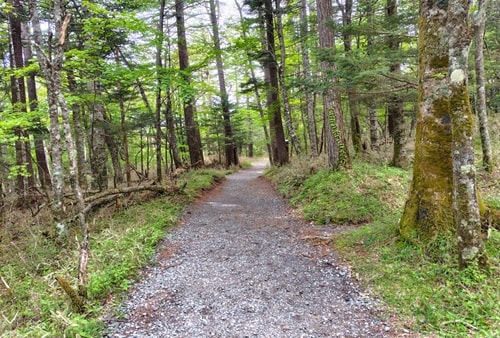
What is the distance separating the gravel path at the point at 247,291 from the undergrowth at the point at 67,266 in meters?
0.32

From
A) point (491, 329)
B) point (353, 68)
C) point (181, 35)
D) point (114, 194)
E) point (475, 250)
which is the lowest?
point (491, 329)

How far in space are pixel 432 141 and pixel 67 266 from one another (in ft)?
20.1

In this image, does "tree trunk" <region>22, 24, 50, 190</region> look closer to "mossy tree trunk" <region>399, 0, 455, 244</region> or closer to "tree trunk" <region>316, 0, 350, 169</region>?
"tree trunk" <region>316, 0, 350, 169</region>

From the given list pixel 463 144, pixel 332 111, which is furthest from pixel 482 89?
pixel 463 144

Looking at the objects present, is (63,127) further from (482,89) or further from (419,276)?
(482,89)

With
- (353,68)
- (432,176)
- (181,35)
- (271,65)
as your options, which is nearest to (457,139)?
(432,176)

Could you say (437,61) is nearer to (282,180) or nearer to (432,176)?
(432,176)

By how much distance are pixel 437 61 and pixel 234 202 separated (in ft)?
22.7

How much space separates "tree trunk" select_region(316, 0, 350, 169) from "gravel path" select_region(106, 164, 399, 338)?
295 centimetres

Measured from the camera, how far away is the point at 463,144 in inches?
127

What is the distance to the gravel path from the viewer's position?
10.1 feet

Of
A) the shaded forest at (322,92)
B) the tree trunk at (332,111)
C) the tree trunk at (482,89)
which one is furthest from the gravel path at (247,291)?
the tree trunk at (482,89)

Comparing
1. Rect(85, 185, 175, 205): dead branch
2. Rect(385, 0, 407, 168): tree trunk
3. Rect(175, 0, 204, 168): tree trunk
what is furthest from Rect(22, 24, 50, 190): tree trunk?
Rect(385, 0, 407, 168): tree trunk

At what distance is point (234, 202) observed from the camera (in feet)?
31.0
